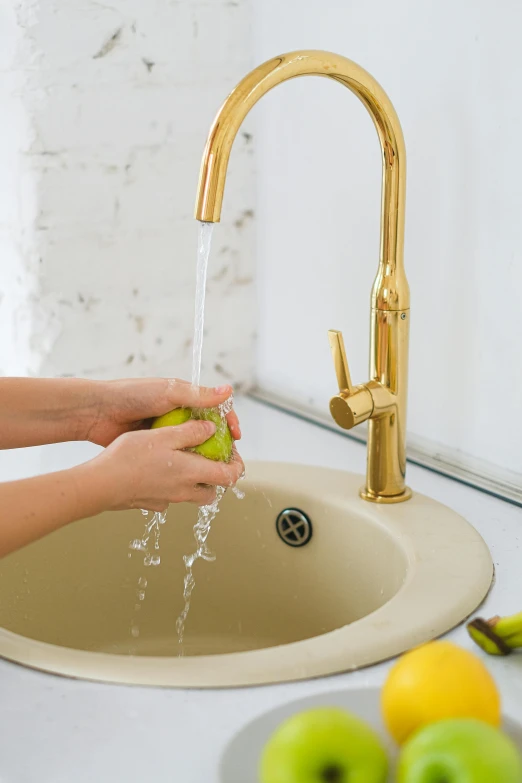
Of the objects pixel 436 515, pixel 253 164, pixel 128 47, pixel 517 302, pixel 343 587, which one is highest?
pixel 128 47

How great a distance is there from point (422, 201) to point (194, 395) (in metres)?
0.44

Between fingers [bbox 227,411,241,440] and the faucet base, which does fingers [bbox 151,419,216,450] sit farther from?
the faucet base

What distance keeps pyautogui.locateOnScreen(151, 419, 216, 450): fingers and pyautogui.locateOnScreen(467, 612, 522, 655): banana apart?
1.03ft

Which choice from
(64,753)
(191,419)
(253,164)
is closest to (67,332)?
(253,164)

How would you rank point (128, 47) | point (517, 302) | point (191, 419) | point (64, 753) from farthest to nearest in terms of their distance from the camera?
point (128, 47) → point (517, 302) → point (191, 419) → point (64, 753)

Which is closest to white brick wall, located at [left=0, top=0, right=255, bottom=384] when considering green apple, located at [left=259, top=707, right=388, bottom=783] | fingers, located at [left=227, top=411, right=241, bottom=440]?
fingers, located at [left=227, top=411, right=241, bottom=440]

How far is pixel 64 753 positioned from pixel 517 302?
721 millimetres

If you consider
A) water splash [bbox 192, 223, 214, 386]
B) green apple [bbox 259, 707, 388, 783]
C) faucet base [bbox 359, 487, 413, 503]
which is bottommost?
faucet base [bbox 359, 487, 413, 503]

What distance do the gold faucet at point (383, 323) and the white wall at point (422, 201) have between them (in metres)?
0.16

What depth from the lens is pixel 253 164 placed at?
1570 millimetres

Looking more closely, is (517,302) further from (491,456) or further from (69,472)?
(69,472)

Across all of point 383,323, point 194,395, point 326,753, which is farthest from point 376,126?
point 326,753

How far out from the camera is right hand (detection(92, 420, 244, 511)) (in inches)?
32.6

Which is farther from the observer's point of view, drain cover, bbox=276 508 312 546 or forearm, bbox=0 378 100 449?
drain cover, bbox=276 508 312 546
